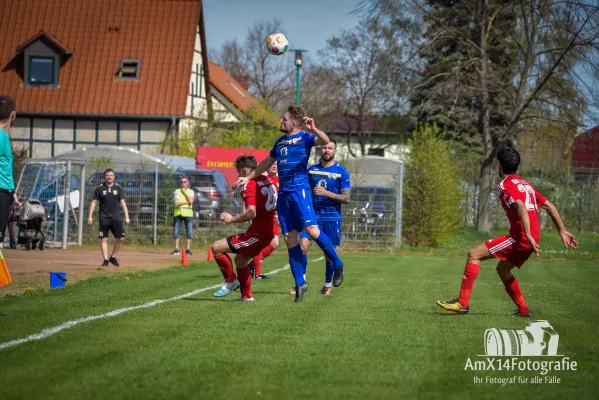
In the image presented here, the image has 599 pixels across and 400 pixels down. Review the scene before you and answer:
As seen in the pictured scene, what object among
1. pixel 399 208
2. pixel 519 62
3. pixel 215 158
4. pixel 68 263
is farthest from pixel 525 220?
pixel 519 62

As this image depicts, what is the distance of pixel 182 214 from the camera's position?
2247 cm

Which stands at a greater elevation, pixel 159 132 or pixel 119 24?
pixel 119 24

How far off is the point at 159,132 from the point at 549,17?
2046cm

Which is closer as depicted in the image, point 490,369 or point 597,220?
point 490,369

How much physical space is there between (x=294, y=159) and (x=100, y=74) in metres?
35.6

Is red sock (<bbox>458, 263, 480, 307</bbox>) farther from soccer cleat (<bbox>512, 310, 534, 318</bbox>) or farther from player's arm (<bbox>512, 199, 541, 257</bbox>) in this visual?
player's arm (<bbox>512, 199, 541, 257</bbox>)

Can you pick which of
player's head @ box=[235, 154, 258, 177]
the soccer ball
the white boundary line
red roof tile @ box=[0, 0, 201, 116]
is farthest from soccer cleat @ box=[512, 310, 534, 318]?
red roof tile @ box=[0, 0, 201, 116]

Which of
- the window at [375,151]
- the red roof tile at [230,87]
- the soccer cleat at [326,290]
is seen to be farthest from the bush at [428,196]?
the window at [375,151]

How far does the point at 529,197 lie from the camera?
8969 mm

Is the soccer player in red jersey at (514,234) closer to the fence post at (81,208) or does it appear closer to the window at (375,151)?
the fence post at (81,208)

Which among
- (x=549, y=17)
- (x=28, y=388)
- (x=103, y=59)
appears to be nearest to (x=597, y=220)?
(x=549, y=17)

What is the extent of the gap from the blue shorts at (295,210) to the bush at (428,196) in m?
16.3

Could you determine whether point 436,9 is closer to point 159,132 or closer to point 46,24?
point 159,132

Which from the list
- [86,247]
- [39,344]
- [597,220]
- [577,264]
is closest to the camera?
[39,344]
